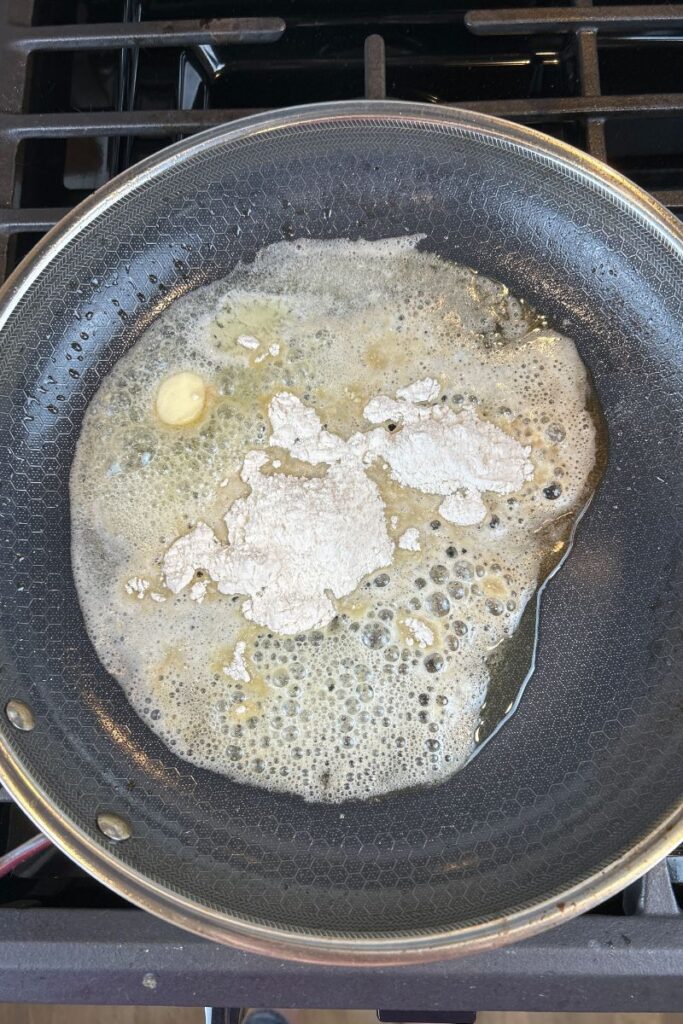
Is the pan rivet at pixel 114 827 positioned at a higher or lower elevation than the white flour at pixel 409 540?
lower

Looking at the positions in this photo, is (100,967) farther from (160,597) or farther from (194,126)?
(194,126)

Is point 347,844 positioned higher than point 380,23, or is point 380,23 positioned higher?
point 380,23

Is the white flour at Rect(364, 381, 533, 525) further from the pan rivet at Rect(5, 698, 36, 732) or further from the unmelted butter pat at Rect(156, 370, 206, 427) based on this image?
the pan rivet at Rect(5, 698, 36, 732)

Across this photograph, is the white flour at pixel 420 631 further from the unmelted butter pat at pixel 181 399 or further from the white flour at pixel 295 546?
the unmelted butter pat at pixel 181 399

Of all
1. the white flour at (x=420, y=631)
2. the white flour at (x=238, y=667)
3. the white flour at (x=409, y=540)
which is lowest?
the white flour at (x=238, y=667)

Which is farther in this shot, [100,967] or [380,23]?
[380,23]

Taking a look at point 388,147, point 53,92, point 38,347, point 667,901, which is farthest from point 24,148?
point 667,901

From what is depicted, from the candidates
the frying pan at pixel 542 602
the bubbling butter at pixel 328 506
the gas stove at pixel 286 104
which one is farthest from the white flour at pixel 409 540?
the gas stove at pixel 286 104

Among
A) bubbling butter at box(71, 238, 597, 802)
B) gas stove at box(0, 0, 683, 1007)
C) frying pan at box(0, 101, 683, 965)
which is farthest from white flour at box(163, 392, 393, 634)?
gas stove at box(0, 0, 683, 1007)
